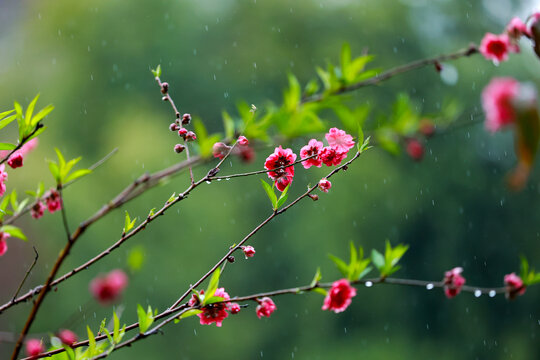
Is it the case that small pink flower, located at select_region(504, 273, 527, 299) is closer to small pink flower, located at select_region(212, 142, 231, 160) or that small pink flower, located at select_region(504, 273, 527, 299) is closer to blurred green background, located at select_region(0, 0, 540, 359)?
small pink flower, located at select_region(212, 142, 231, 160)

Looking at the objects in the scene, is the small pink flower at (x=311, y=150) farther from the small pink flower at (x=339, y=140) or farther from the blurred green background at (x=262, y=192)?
the blurred green background at (x=262, y=192)

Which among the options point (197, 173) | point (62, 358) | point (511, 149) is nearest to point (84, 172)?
point (62, 358)

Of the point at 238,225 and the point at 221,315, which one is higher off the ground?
the point at 221,315

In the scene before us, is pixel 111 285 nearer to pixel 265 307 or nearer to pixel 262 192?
pixel 265 307

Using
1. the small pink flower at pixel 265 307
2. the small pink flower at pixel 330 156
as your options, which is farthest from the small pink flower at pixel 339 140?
the small pink flower at pixel 265 307

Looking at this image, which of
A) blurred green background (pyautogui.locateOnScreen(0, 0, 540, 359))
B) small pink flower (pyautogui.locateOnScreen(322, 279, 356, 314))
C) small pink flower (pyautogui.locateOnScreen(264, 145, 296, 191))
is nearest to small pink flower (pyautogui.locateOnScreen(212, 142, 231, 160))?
small pink flower (pyautogui.locateOnScreen(264, 145, 296, 191))

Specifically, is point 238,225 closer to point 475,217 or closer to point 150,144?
point 150,144

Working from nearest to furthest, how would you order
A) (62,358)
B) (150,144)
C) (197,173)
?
(62,358), (197,173), (150,144)
